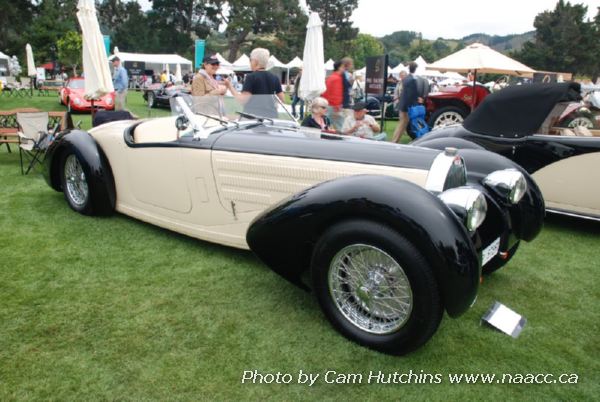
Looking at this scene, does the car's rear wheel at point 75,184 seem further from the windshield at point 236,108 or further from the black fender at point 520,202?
the black fender at point 520,202

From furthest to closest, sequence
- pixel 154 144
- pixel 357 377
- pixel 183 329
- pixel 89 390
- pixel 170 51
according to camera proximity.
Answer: pixel 170 51 → pixel 154 144 → pixel 183 329 → pixel 357 377 → pixel 89 390

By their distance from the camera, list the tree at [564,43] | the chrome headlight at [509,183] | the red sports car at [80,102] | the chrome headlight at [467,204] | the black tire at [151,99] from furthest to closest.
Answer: the tree at [564,43] < the black tire at [151,99] < the red sports car at [80,102] < the chrome headlight at [509,183] < the chrome headlight at [467,204]

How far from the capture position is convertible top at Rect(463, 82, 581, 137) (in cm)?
487

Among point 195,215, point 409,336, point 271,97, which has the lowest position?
point 409,336

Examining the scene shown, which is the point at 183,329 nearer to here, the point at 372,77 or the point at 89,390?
the point at 89,390

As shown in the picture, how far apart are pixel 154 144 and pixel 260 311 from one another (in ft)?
6.20

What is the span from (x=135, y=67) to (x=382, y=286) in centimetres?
4929

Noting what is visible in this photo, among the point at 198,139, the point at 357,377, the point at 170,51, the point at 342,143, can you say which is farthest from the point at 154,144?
the point at 170,51

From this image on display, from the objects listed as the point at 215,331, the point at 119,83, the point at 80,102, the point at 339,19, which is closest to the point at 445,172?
the point at 215,331

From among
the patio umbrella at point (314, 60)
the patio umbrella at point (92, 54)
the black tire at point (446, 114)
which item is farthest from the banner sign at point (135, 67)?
the patio umbrella at point (92, 54)

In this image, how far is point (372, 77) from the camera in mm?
11844

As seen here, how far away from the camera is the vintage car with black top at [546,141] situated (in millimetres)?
4621

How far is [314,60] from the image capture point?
32.5 ft

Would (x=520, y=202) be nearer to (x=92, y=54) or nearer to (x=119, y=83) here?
(x=92, y=54)
